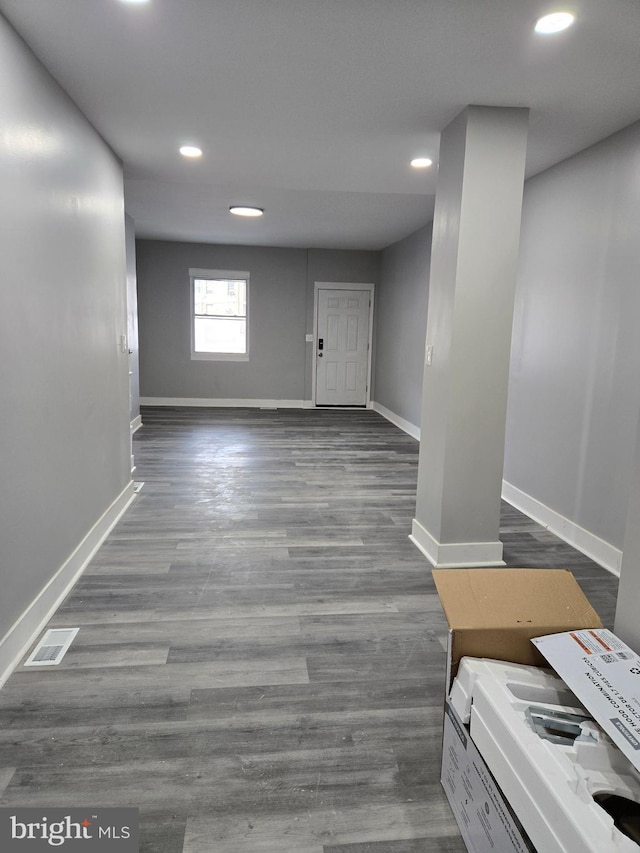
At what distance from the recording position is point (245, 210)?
6.29m

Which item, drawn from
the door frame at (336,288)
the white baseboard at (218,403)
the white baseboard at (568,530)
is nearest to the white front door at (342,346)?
the door frame at (336,288)

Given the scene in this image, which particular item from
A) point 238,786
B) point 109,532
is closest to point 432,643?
point 238,786

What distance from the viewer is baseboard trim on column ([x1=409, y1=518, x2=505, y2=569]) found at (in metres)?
3.28

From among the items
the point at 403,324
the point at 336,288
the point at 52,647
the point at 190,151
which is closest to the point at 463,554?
the point at 52,647

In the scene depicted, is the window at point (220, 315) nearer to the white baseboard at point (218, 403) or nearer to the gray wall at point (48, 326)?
the white baseboard at point (218, 403)

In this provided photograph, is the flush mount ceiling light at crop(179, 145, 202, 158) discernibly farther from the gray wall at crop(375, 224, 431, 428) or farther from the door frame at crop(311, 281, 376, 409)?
the door frame at crop(311, 281, 376, 409)

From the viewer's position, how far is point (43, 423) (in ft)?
8.41

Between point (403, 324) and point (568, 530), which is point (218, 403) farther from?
point (568, 530)

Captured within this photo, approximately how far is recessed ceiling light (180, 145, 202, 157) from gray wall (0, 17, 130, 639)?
473 millimetres

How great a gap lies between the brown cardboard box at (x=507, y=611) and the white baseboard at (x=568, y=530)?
71.9 inches

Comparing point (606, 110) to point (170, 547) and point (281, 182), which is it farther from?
point (170, 547)

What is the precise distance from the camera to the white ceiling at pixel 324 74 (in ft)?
6.85

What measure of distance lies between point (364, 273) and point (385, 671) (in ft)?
25.4

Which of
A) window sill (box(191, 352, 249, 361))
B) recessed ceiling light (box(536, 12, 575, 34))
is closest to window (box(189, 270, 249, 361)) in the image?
window sill (box(191, 352, 249, 361))
